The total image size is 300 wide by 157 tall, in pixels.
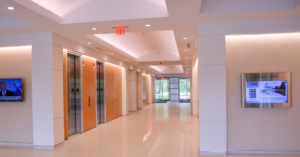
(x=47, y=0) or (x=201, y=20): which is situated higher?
(x=47, y=0)

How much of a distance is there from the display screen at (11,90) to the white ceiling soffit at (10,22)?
1861mm

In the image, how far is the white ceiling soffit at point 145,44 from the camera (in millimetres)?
10375

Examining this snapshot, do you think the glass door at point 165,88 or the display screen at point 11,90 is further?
the glass door at point 165,88

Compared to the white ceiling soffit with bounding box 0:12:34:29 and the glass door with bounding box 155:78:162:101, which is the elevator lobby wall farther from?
the glass door with bounding box 155:78:162:101

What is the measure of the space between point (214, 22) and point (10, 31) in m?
6.46

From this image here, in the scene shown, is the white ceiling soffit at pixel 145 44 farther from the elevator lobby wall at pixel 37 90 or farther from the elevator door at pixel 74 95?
the elevator lobby wall at pixel 37 90

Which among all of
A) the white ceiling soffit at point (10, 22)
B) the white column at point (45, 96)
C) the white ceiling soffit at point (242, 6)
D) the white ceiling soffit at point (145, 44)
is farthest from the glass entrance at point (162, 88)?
the white ceiling soffit at point (242, 6)

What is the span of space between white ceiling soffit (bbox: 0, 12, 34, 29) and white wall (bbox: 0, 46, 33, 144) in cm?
114

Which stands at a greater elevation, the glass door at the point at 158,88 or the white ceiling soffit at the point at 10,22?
the white ceiling soffit at the point at 10,22

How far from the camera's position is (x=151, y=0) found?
578 centimetres

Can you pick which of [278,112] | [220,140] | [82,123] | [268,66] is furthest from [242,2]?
[82,123]

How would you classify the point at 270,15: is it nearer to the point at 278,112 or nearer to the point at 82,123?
the point at 278,112

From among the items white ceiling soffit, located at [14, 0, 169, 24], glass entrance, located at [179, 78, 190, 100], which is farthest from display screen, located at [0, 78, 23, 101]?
glass entrance, located at [179, 78, 190, 100]

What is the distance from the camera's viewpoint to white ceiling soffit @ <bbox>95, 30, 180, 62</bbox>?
34.0ft
